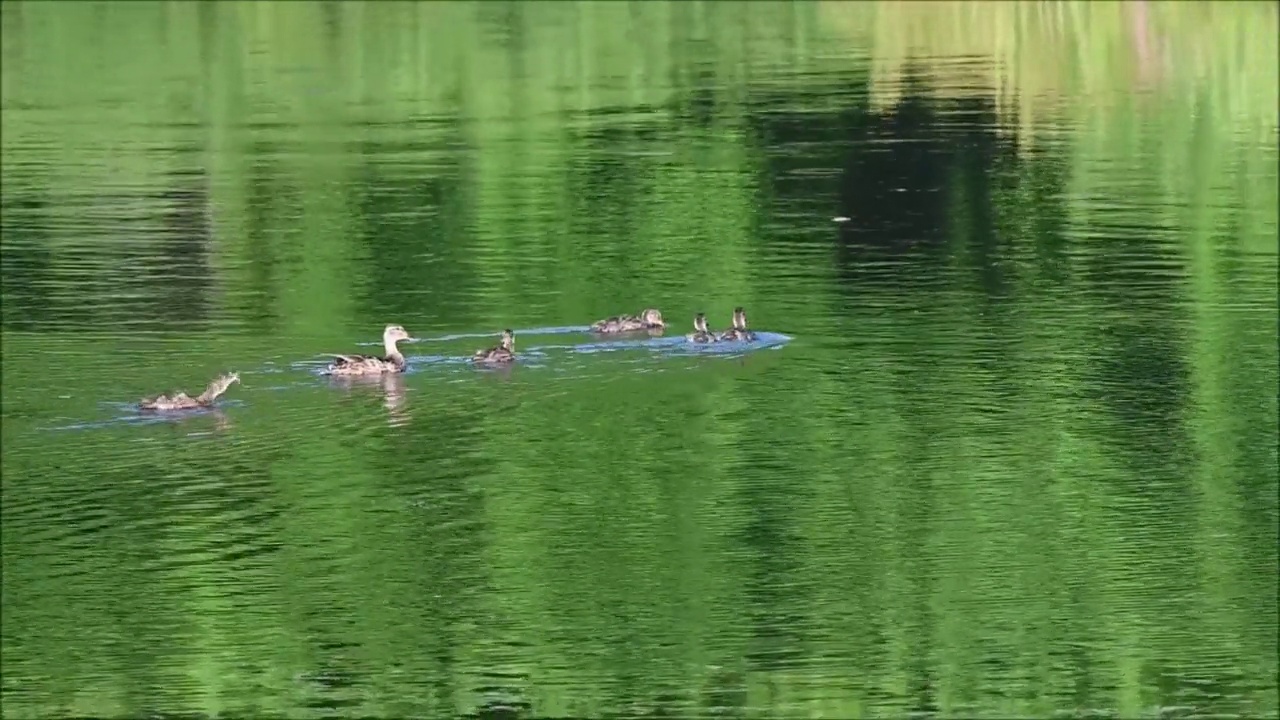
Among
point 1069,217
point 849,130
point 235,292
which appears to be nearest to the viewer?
point 235,292

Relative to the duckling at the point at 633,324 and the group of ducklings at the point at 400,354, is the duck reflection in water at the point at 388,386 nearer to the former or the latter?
the group of ducklings at the point at 400,354

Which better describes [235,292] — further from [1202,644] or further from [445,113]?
[445,113]

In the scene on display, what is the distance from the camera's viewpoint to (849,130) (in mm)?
32594

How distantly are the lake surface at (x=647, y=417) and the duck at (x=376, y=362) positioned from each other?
0.20 meters

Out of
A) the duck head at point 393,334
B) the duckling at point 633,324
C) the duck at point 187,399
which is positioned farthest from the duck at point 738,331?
the duck at point 187,399

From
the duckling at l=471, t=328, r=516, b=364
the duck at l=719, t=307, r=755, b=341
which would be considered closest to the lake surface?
the duckling at l=471, t=328, r=516, b=364

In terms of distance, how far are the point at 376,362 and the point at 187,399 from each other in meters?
1.51

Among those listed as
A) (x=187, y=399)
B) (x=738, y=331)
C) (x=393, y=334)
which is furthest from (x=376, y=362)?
(x=738, y=331)

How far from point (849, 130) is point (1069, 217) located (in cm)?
675

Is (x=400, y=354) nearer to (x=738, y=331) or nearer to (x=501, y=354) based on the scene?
(x=501, y=354)

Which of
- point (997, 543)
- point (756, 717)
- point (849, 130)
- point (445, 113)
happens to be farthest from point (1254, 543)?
point (445, 113)

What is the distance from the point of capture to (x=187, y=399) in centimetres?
1759

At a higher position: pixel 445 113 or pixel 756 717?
pixel 445 113

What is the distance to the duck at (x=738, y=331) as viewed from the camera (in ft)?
64.9
